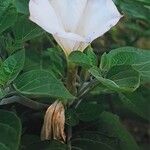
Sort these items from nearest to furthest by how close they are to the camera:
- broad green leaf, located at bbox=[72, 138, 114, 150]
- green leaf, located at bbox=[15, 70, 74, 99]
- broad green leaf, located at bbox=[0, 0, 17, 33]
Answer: green leaf, located at bbox=[15, 70, 74, 99], broad green leaf, located at bbox=[0, 0, 17, 33], broad green leaf, located at bbox=[72, 138, 114, 150]

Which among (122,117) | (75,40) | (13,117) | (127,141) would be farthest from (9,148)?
(122,117)

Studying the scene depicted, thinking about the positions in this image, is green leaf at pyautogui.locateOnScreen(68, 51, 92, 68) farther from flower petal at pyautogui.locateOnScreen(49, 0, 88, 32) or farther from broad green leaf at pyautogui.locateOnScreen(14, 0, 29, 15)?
broad green leaf at pyautogui.locateOnScreen(14, 0, 29, 15)

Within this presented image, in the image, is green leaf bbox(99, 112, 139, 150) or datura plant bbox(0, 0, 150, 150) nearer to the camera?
datura plant bbox(0, 0, 150, 150)

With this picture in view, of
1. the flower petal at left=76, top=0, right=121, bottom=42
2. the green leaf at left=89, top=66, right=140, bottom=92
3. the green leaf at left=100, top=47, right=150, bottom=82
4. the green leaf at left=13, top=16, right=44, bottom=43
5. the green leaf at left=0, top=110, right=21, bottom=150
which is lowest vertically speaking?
the green leaf at left=0, top=110, right=21, bottom=150

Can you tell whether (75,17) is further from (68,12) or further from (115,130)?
(115,130)

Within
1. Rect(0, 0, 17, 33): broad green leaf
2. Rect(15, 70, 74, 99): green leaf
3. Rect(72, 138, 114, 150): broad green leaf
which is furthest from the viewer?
Rect(72, 138, 114, 150): broad green leaf

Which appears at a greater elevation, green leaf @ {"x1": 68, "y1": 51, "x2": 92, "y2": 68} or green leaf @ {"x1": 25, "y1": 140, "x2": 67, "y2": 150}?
green leaf @ {"x1": 68, "y1": 51, "x2": 92, "y2": 68}

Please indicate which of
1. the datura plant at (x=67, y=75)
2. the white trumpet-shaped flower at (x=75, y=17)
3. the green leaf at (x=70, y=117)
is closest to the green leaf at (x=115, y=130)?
the datura plant at (x=67, y=75)

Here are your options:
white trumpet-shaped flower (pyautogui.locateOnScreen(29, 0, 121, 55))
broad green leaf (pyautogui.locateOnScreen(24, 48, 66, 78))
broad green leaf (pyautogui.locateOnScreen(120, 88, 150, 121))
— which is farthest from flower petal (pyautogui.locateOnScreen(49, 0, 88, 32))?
broad green leaf (pyautogui.locateOnScreen(120, 88, 150, 121))

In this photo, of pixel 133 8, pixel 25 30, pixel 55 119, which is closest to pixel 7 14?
pixel 25 30
